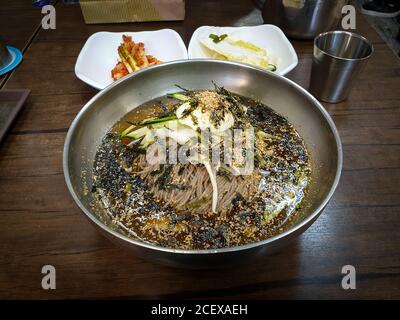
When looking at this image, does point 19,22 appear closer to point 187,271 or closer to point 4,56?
point 4,56

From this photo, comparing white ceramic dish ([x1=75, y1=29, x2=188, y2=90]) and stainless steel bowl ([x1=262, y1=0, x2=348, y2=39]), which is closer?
white ceramic dish ([x1=75, y1=29, x2=188, y2=90])

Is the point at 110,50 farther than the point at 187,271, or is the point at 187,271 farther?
the point at 110,50

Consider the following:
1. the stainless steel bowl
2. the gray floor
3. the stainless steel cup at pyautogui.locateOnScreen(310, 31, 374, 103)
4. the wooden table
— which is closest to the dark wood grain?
the wooden table

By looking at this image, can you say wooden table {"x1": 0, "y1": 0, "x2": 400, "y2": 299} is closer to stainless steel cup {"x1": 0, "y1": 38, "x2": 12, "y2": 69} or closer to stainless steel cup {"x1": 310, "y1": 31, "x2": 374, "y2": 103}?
stainless steel cup {"x1": 310, "y1": 31, "x2": 374, "y2": 103}

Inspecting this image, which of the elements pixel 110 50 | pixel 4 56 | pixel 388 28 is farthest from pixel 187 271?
pixel 388 28

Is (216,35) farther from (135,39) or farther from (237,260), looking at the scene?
(237,260)

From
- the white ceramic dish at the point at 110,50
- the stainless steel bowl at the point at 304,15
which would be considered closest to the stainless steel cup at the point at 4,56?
the white ceramic dish at the point at 110,50

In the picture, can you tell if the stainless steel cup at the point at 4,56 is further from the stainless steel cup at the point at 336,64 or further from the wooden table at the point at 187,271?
the stainless steel cup at the point at 336,64
